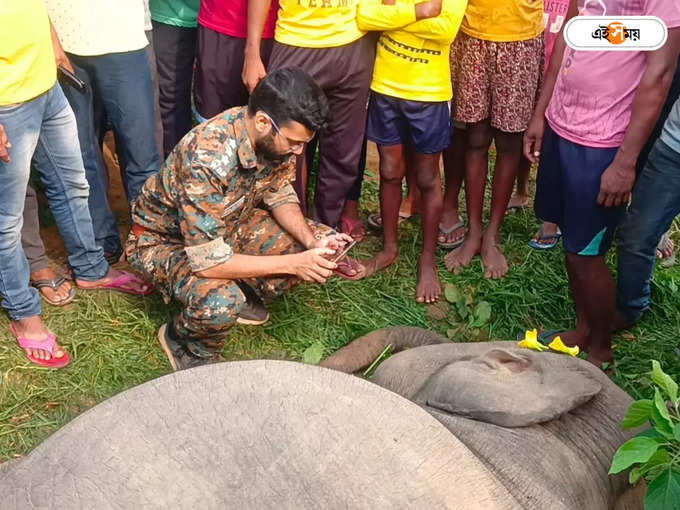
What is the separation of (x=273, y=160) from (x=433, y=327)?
1229 millimetres

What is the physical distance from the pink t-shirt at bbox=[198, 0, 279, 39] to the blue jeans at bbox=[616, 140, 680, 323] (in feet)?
6.31

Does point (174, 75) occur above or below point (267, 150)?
below

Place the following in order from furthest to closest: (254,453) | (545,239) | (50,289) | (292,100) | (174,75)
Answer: (545,239) < (174,75) < (50,289) < (292,100) < (254,453)

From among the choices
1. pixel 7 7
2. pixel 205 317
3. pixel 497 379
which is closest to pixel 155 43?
pixel 7 7

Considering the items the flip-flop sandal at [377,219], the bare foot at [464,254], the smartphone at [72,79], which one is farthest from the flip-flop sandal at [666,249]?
the smartphone at [72,79]

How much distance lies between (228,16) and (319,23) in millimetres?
474

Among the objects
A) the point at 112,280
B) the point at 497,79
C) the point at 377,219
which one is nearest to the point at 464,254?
the point at 377,219

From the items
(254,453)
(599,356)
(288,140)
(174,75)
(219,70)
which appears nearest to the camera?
(254,453)

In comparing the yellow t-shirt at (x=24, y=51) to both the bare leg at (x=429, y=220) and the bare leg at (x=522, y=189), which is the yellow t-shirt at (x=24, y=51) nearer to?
the bare leg at (x=429, y=220)

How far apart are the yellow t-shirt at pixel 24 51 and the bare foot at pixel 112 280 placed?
105 centimetres

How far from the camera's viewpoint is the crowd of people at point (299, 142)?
10.5ft

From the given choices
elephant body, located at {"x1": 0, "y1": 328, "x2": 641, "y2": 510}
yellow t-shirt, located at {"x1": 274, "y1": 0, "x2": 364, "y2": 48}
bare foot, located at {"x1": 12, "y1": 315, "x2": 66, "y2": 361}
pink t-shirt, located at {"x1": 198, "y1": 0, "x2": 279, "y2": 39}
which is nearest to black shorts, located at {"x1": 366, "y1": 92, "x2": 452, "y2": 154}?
yellow t-shirt, located at {"x1": 274, "y1": 0, "x2": 364, "y2": 48}

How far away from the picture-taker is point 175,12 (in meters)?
4.20

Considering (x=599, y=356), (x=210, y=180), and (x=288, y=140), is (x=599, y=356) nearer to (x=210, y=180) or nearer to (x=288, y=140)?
(x=288, y=140)
